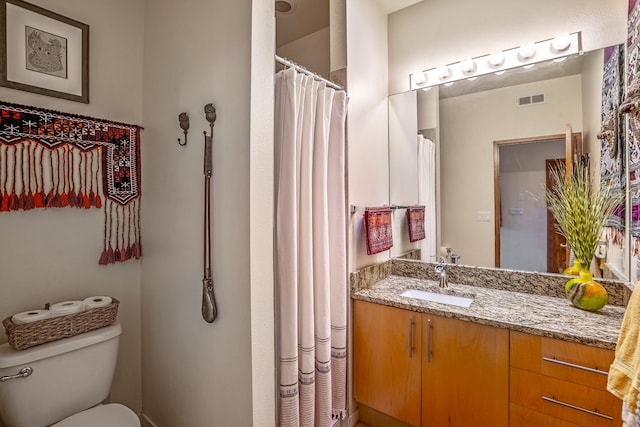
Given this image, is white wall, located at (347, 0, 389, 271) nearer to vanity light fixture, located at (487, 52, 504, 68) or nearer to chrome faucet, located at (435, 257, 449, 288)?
chrome faucet, located at (435, 257, 449, 288)

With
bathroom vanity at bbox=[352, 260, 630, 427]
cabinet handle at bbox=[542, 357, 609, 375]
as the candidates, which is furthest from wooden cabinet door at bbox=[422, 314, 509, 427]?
cabinet handle at bbox=[542, 357, 609, 375]

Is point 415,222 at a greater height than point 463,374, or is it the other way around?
point 415,222

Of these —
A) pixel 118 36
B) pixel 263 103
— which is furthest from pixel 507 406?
pixel 118 36

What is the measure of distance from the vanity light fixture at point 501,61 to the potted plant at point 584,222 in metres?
0.65

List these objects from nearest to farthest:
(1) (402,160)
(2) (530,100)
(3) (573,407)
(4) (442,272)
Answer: (3) (573,407), (2) (530,100), (4) (442,272), (1) (402,160)

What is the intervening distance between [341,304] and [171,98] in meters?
1.48

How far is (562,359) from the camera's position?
129 centimetres

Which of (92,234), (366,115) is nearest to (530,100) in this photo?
(366,115)

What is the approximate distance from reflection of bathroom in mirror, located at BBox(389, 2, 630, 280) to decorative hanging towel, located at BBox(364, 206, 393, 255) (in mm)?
243

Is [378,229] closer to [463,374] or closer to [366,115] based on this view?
[366,115]

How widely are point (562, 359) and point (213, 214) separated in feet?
5.26

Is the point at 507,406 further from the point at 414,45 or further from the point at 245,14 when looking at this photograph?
the point at 414,45

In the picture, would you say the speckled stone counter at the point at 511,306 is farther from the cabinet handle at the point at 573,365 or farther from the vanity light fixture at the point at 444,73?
the vanity light fixture at the point at 444,73

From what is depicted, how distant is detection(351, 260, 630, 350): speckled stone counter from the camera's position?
1.31 m
